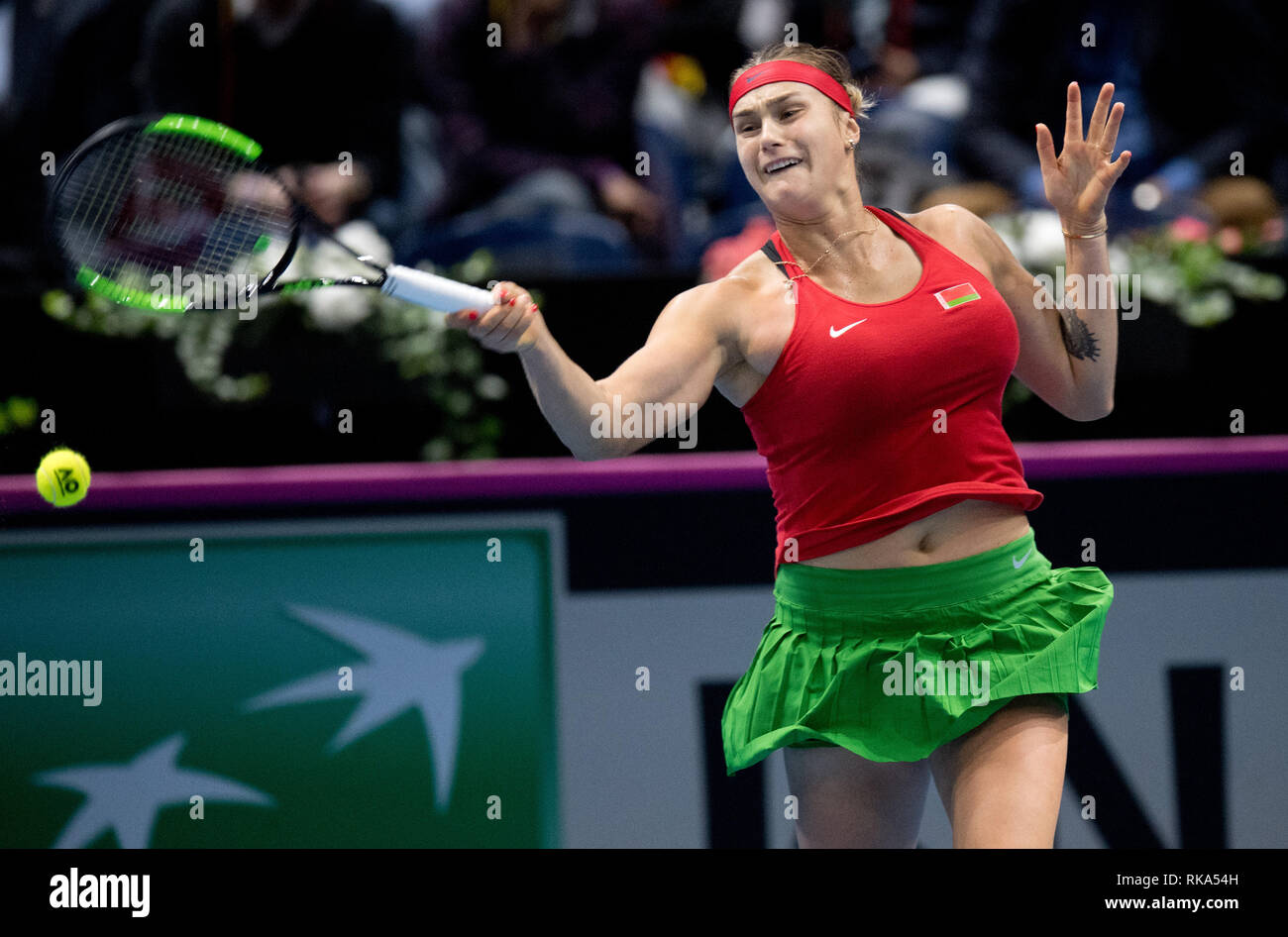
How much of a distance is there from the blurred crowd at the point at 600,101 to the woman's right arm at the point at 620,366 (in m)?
1.56

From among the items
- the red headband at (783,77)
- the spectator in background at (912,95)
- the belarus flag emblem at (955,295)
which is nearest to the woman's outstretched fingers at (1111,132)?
the belarus flag emblem at (955,295)

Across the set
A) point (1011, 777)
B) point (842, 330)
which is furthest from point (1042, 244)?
point (1011, 777)

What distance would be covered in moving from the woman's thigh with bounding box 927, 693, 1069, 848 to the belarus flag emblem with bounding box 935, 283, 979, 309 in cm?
68

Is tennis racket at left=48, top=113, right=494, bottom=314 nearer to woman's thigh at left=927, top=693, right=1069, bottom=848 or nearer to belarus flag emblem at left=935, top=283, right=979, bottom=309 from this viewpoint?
belarus flag emblem at left=935, top=283, right=979, bottom=309

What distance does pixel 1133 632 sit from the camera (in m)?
3.44

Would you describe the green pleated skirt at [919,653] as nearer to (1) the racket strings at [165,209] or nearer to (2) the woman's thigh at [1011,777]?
(2) the woman's thigh at [1011,777]

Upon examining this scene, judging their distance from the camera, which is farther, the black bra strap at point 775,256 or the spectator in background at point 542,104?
the spectator in background at point 542,104

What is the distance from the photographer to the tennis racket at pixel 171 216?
98.7 inches

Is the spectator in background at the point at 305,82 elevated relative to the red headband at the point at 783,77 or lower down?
elevated

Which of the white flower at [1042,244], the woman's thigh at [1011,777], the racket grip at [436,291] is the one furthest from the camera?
the white flower at [1042,244]

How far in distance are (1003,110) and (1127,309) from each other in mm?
2007
